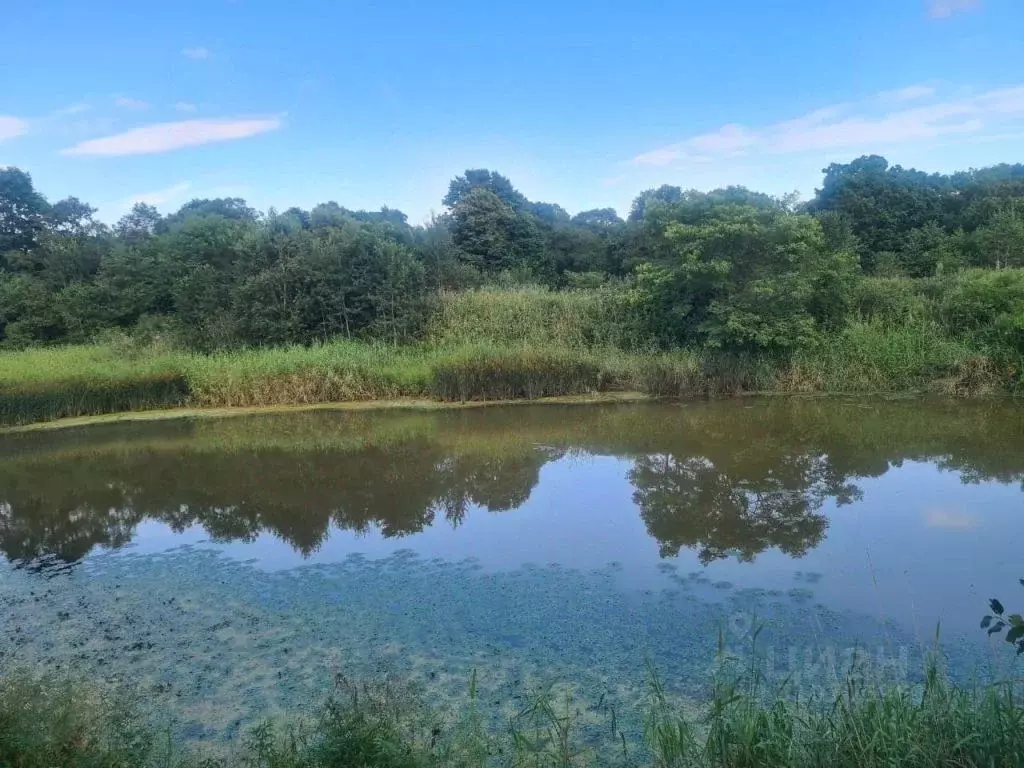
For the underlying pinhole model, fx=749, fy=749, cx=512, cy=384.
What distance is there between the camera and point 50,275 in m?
24.9

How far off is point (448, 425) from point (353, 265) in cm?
784

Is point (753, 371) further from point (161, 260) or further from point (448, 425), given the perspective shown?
point (161, 260)

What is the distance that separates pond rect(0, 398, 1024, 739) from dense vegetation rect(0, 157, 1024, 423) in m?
2.97

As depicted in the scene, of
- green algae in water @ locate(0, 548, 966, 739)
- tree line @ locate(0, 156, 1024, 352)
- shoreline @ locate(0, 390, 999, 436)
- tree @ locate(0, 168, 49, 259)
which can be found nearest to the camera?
green algae in water @ locate(0, 548, 966, 739)

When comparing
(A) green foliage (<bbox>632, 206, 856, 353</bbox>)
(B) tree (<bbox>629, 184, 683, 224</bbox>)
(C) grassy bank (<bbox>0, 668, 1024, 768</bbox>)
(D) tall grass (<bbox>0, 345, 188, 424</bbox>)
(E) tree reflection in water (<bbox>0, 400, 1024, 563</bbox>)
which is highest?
(B) tree (<bbox>629, 184, 683, 224</bbox>)

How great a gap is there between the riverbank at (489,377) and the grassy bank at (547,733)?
9989 mm

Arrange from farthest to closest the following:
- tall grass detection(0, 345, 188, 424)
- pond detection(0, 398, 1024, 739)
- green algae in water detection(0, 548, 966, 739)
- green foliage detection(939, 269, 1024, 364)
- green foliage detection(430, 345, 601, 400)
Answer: green foliage detection(430, 345, 601, 400)
tall grass detection(0, 345, 188, 424)
green foliage detection(939, 269, 1024, 364)
pond detection(0, 398, 1024, 739)
green algae in water detection(0, 548, 966, 739)

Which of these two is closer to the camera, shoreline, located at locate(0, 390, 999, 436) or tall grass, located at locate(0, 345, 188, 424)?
shoreline, located at locate(0, 390, 999, 436)

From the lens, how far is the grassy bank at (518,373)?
13.0m

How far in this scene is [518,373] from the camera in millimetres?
13594

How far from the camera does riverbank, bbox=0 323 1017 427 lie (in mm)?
13016

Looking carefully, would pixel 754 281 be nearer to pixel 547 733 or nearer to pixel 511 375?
pixel 511 375

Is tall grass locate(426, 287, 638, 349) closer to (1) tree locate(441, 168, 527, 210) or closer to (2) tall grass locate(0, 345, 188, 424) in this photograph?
(2) tall grass locate(0, 345, 188, 424)

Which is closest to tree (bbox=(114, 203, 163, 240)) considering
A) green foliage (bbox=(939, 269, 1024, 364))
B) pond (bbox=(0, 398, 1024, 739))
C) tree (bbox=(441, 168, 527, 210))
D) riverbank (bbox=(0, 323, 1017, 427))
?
tree (bbox=(441, 168, 527, 210))
